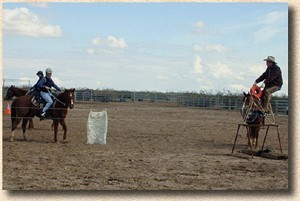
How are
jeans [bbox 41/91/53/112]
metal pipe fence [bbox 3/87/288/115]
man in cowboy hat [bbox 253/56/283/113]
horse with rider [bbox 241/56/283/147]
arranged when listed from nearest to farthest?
man in cowboy hat [bbox 253/56/283/113] < horse with rider [bbox 241/56/283/147] < jeans [bbox 41/91/53/112] < metal pipe fence [bbox 3/87/288/115]

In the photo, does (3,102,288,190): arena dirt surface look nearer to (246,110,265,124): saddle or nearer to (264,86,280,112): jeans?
(246,110,265,124): saddle

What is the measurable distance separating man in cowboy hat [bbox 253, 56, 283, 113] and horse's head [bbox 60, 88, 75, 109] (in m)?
4.16

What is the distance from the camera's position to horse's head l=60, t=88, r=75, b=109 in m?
10.8

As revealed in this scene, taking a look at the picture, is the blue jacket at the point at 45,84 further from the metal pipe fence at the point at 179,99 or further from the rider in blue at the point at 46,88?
the metal pipe fence at the point at 179,99

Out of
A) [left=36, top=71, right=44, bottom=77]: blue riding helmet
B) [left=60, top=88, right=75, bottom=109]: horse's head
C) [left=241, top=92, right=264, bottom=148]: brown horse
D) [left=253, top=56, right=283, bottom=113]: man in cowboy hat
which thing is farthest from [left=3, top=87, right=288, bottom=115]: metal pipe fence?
[left=36, top=71, right=44, bottom=77]: blue riding helmet

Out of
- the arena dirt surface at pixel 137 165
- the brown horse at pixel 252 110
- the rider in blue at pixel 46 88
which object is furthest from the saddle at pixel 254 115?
the rider in blue at pixel 46 88

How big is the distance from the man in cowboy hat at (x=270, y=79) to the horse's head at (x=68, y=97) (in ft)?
13.7

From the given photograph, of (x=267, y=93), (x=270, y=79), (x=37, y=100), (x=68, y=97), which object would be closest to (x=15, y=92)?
(x=37, y=100)

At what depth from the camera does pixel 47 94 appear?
1093 centimetres

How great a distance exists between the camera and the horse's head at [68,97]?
10.8 meters

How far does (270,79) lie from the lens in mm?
8516

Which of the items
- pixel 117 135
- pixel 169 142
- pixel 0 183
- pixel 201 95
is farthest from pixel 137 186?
pixel 201 95

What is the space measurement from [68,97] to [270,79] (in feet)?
15.3

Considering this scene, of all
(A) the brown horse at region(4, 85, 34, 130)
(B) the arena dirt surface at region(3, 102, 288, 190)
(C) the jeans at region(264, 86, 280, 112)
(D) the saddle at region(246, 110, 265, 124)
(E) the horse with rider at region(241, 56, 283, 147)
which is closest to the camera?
(B) the arena dirt surface at region(3, 102, 288, 190)
